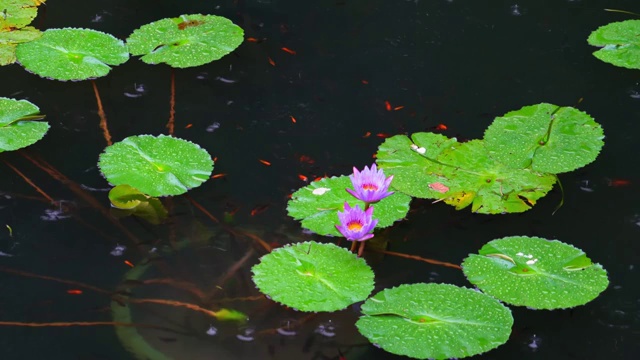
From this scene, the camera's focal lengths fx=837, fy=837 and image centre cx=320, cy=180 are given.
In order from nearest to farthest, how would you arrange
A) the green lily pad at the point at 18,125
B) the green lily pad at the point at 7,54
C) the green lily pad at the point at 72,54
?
the green lily pad at the point at 18,125 → the green lily pad at the point at 72,54 → the green lily pad at the point at 7,54

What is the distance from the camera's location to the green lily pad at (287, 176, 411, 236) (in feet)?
8.03

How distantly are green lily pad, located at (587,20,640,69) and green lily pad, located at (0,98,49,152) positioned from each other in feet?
6.85

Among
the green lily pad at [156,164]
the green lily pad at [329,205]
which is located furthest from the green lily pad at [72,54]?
the green lily pad at [329,205]

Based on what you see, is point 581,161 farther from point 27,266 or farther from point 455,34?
point 27,266

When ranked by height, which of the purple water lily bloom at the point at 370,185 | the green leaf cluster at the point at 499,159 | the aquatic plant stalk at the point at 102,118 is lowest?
the aquatic plant stalk at the point at 102,118

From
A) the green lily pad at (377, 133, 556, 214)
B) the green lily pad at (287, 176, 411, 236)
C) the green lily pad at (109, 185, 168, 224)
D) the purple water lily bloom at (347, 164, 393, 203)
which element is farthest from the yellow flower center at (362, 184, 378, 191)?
the green lily pad at (109, 185, 168, 224)

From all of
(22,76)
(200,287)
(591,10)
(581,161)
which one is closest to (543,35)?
(591,10)

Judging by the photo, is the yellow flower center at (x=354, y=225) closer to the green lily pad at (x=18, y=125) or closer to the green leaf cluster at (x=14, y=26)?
the green lily pad at (x=18, y=125)

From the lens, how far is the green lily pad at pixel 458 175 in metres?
2.56

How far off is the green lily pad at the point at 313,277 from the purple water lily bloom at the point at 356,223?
0.08m

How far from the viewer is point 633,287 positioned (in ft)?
7.74

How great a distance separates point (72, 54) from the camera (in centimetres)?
315

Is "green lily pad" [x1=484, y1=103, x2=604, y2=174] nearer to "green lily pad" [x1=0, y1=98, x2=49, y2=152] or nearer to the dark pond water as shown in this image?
the dark pond water

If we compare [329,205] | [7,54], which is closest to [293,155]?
[329,205]
